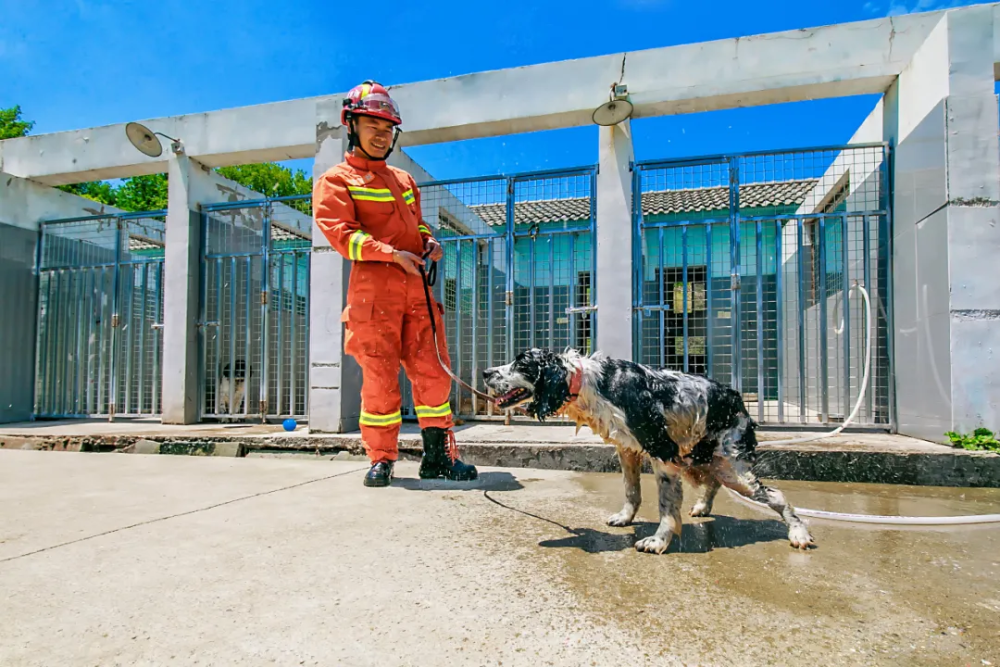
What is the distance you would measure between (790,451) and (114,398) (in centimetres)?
849

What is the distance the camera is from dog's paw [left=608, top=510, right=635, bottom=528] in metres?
3.04

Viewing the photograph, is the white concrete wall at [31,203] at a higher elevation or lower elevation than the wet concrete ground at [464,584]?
higher

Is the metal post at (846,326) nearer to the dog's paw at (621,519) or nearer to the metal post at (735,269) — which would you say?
the metal post at (735,269)

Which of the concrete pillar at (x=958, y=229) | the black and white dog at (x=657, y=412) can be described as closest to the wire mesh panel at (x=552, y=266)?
the concrete pillar at (x=958, y=229)

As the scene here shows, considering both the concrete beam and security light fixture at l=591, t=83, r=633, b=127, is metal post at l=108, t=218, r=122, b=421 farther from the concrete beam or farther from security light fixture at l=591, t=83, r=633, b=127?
security light fixture at l=591, t=83, r=633, b=127

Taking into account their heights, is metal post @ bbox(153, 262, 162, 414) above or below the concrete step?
above

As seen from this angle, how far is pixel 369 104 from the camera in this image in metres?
3.94

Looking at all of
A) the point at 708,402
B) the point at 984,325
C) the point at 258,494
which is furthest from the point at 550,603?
the point at 984,325

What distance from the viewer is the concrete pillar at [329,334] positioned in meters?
6.07

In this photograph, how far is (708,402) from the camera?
287 cm

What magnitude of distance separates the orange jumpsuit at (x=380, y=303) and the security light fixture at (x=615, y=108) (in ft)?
8.72

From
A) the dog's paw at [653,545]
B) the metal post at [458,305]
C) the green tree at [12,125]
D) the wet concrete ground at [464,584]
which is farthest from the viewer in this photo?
the green tree at [12,125]

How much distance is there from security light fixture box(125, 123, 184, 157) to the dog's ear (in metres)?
6.87

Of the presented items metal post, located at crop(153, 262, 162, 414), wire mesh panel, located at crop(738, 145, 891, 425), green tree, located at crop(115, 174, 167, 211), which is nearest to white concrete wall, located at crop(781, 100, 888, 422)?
wire mesh panel, located at crop(738, 145, 891, 425)
